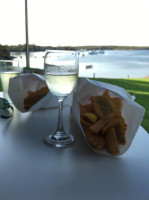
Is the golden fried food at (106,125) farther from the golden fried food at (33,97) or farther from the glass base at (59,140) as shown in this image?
the golden fried food at (33,97)

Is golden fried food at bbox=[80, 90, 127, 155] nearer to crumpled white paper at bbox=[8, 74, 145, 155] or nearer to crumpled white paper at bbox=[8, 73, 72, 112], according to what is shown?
crumpled white paper at bbox=[8, 74, 145, 155]

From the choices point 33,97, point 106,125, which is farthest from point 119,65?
point 106,125

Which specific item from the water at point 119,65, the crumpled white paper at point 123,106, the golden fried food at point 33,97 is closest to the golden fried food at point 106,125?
the crumpled white paper at point 123,106

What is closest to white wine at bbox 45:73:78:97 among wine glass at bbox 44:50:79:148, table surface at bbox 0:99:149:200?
wine glass at bbox 44:50:79:148

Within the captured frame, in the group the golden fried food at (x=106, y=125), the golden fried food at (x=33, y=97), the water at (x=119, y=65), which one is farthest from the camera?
the water at (x=119, y=65)

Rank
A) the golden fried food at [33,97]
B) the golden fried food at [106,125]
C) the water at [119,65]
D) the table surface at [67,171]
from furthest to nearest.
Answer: the water at [119,65], the golden fried food at [33,97], the golden fried food at [106,125], the table surface at [67,171]
